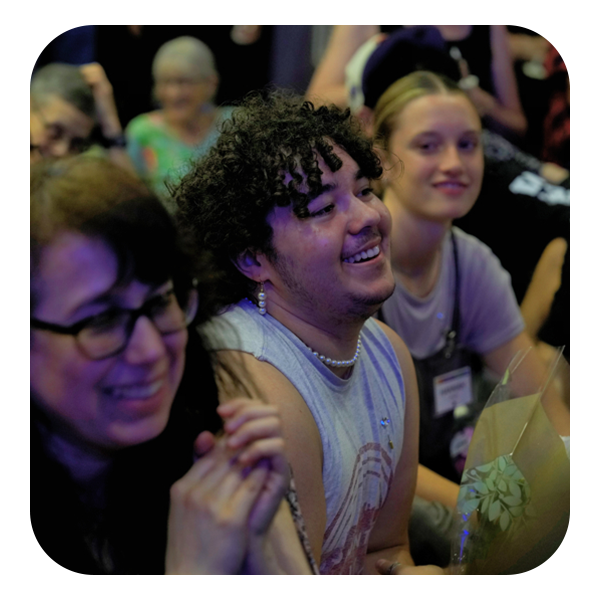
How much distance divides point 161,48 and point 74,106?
12.1 inches

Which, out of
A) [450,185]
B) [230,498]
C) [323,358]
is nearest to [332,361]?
[323,358]

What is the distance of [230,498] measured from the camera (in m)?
0.92

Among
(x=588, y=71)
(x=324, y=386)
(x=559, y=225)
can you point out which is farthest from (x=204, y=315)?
(x=559, y=225)

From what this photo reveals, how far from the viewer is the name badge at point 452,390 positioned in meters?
1.86

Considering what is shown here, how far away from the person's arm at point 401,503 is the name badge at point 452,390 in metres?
0.44

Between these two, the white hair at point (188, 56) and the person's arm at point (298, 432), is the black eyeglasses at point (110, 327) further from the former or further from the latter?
the white hair at point (188, 56)

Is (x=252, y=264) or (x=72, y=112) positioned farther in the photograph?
(x=72, y=112)

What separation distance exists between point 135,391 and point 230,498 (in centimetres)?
20

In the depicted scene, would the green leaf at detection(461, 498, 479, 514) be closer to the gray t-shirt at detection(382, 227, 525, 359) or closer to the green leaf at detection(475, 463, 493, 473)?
the green leaf at detection(475, 463, 493, 473)

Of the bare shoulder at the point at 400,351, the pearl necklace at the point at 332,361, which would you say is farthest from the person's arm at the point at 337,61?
the pearl necklace at the point at 332,361

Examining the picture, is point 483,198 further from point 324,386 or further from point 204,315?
point 204,315

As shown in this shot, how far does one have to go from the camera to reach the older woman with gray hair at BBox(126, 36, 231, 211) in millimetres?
1727

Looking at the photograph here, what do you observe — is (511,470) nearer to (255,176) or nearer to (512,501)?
(512,501)

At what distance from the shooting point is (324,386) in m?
1.19
